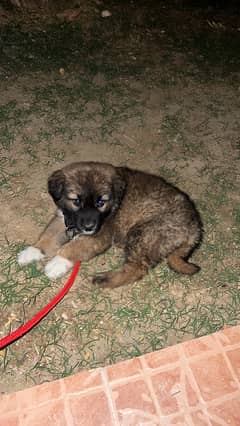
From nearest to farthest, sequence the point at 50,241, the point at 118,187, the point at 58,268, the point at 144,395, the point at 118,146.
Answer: the point at 144,395, the point at 118,187, the point at 58,268, the point at 50,241, the point at 118,146

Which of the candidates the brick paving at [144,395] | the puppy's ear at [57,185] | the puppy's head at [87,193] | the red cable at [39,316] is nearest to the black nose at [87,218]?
the puppy's head at [87,193]

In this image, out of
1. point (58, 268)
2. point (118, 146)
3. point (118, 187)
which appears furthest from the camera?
point (118, 146)

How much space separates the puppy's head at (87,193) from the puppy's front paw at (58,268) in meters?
0.31

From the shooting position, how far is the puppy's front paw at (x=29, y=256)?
3107 millimetres

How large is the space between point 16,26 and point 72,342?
4990mm

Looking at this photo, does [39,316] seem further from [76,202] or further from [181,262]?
[181,262]

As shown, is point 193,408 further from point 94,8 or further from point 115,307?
point 94,8

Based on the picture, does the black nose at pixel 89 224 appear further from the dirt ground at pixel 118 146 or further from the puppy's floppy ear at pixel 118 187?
the dirt ground at pixel 118 146

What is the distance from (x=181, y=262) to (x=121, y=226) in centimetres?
54

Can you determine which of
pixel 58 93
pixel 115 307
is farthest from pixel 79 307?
pixel 58 93

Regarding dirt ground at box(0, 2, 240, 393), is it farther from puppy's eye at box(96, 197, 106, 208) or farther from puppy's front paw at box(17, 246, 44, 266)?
puppy's eye at box(96, 197, 106, 208)

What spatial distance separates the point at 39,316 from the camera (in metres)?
2.68

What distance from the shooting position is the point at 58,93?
4836 mm

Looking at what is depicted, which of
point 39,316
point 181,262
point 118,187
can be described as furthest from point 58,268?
point 181,262
